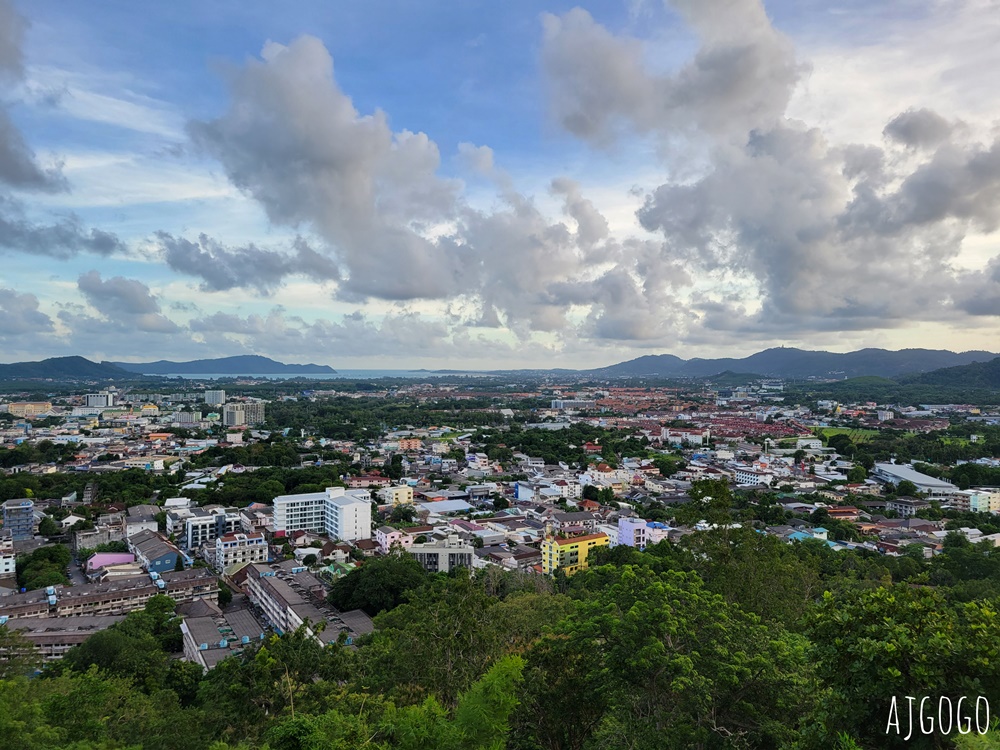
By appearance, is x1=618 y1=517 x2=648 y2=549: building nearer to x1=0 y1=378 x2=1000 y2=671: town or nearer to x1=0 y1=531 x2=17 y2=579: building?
x1=0 y1=378 x2=1000 y2=671: town

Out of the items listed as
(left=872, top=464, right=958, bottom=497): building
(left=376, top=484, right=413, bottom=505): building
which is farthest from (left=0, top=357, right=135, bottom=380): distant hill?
(left=872, top=464, right=958, bottom=497): building

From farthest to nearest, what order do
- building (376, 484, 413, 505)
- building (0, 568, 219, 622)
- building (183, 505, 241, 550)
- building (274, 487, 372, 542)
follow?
building (376, 484, 413, 505) < building (274, 487, 372, 542) < building (183, 505, 241, 550) < building (0, 568, 219, 622)

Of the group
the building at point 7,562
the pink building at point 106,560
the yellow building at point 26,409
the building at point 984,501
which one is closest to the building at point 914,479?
the building at point 984,501

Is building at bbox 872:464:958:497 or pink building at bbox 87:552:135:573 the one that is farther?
building at bbox 872:464:958:497

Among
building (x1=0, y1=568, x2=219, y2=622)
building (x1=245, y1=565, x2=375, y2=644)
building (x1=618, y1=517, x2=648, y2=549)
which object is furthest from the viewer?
building (x1=618, y1=517, x2=648, y2=549)

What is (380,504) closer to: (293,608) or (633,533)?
(633,533)

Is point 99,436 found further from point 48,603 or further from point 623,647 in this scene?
point 623,647
